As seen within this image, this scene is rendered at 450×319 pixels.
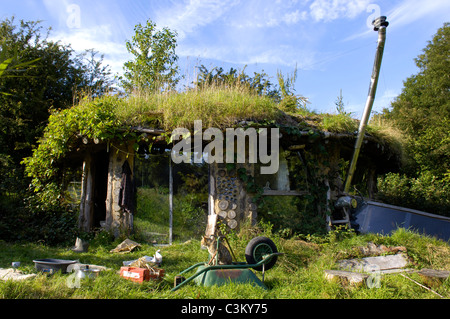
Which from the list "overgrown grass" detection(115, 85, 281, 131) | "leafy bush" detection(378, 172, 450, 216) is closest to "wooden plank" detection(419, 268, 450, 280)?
"overgrown grass" detection(115, 85, 281, 131)

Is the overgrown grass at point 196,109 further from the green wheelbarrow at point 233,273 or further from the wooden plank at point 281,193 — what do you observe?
the green wheelbarrow at point 233,273

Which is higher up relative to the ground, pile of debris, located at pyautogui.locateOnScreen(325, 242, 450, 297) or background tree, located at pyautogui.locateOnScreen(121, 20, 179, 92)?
background tree, located at pyautogui.locateOnScreen(121, 20, 179, 92)

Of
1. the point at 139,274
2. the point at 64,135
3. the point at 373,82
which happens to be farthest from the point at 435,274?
the point at 64,135

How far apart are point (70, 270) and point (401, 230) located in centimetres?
561

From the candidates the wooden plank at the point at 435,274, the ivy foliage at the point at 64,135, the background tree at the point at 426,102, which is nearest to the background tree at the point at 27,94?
the ivy foliage at the point at 64,135

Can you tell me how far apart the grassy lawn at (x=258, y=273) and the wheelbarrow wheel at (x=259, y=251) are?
13.2 inches

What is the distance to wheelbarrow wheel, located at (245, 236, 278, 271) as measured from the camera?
14.4 feet

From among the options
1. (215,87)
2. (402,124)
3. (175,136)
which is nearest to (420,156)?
(402,124)

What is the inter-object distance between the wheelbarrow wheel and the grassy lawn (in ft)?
1.10

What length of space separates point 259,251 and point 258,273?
2.36 ft

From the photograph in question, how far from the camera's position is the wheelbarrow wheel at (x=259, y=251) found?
173 inches

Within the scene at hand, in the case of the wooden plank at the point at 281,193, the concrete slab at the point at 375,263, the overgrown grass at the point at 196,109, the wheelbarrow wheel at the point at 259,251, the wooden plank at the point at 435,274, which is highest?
the overgrown grass at the point at 196,109

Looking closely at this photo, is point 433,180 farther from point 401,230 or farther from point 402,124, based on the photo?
point 401,230

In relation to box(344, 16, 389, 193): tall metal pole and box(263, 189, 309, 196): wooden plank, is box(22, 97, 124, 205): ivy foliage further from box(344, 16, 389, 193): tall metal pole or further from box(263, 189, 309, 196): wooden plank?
box(344, 16, 389, 193): tall metal pole
